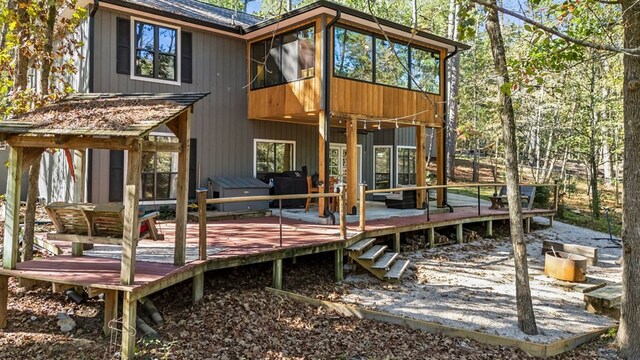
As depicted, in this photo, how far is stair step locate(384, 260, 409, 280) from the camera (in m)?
7.16

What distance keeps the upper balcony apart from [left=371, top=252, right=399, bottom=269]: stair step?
336 cm

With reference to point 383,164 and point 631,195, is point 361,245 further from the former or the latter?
point 383,164

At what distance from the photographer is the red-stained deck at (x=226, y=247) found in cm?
448

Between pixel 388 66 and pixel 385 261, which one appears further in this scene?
pixel 388 66

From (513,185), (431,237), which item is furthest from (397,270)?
(513,185)

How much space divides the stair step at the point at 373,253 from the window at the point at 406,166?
795 centimetres

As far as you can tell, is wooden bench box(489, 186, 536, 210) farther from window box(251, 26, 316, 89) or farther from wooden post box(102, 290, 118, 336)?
wooden post box(102, 290, 118, 336)

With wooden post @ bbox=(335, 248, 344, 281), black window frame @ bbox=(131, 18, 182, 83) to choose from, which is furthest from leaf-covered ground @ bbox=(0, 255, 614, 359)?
black window frame @ bbox=(131, 18, 182, 83)

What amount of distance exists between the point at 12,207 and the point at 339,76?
678cm

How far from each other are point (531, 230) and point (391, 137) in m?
5.52

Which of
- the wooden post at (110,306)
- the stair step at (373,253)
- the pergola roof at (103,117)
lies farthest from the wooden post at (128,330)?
the stair step at (373,253)

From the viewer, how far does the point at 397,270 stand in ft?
24.7

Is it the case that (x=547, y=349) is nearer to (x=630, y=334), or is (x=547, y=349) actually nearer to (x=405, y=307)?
(x=630, y=334)

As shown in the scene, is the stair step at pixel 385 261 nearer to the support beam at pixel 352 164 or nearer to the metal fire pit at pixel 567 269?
the support beam at pixel 352 164
